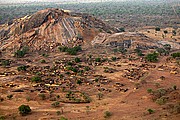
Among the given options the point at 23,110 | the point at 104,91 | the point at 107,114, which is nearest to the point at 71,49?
the point at 104,91

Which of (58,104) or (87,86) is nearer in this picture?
(58,104)

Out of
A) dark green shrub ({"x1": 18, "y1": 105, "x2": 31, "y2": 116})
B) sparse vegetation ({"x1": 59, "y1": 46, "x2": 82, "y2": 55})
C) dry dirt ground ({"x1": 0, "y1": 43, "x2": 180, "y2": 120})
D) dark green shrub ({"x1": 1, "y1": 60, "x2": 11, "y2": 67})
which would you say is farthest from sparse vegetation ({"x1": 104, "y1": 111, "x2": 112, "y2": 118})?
sparse vegetation ({"x1": 59, "y1": 46, "x2": 82, "y2": 55})

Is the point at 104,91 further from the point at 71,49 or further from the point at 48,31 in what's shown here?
the point at 48,31

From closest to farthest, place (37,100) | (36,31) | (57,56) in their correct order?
(37,100)
(57,56)
(36,31)

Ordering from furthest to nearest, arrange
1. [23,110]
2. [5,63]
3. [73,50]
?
[73,50], [5,63], [23,110]

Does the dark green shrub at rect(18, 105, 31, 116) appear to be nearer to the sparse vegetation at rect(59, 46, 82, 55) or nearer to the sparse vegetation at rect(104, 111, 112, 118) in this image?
the sparse vegetation at rect(104, 111, 112, 118)

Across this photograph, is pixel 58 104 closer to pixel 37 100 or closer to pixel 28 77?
pixel 37 100

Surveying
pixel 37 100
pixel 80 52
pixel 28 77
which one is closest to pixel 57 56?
pixel 80 52
